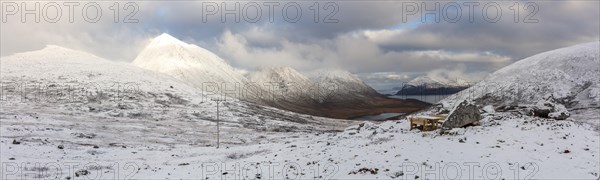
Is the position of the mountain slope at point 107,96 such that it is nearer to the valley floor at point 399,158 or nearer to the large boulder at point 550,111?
the valley floor at point 399,158

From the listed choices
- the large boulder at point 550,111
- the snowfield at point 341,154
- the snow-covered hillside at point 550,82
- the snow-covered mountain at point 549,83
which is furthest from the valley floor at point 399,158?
the snow-covered hillside at point 550,82

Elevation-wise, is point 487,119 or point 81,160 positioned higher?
point 487,119

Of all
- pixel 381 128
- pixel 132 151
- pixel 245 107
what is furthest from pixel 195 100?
pixel 381 128

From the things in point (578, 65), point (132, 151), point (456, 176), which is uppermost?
point (578, 65)

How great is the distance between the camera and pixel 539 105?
1486 inches

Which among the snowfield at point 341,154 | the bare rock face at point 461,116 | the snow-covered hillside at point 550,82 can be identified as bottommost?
the snowfield at point 341,154

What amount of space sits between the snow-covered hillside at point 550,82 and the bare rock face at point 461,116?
308ft

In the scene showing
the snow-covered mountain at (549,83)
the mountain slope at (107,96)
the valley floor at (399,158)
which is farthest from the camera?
the mountain slope at (107,96)

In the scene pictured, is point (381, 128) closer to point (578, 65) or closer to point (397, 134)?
point (397, 134)

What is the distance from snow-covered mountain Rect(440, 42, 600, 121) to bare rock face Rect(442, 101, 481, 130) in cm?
9314

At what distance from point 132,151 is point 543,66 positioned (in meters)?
145

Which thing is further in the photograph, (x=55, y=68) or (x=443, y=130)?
(x=55, y=68)

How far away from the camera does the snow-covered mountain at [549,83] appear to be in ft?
374

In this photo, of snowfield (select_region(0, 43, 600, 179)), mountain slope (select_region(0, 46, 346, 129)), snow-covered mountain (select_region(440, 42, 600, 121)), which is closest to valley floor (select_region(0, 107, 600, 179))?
snowfield (select_region(0, 43, 600, 179))
